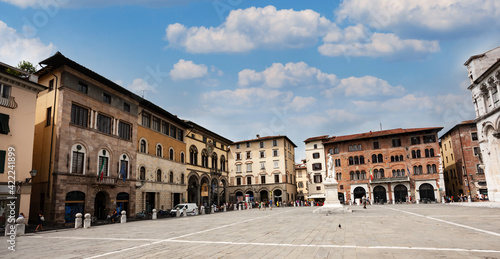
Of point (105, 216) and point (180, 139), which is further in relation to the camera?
point (180, 139)

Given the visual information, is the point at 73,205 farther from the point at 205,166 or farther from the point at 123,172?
the point at 205,166

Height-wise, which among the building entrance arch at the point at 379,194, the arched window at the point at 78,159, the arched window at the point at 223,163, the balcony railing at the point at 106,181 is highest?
the arched window at the point at 223,163

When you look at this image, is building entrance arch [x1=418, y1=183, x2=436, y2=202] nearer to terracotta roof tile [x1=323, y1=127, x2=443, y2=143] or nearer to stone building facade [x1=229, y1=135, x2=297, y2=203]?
terracotta roof tile [x1=323, y1=127, x2=443, y2=143]

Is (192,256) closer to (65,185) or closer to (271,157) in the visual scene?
(65,185)

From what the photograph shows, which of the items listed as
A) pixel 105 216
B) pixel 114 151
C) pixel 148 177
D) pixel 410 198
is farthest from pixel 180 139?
pixel 410 198

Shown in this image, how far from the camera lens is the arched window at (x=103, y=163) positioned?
2891cm

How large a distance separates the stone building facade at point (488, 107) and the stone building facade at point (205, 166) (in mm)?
38141

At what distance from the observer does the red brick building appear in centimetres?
5647

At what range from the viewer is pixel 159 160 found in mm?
38906

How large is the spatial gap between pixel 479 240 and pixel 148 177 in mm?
32623

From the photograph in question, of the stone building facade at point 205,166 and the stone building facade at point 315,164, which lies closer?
the stone building facade at point 205,166

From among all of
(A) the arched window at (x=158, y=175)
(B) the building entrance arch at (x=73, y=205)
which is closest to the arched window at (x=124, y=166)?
(B) the building entrance arch at (x=73, y=205)

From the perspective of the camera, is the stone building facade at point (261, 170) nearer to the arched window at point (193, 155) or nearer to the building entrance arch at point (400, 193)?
the arched window at point (193, 155)

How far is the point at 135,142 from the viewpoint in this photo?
113 ft
